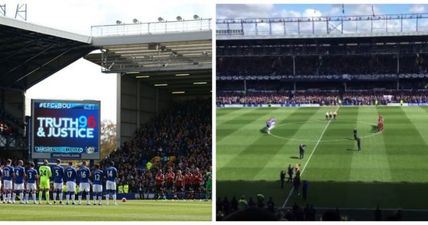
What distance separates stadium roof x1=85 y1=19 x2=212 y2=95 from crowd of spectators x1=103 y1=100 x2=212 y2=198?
5.56 feet

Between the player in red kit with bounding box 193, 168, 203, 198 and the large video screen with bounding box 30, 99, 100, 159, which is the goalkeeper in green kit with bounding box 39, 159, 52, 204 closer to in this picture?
the player in red kit with bounding box 193, 168, 203, 198

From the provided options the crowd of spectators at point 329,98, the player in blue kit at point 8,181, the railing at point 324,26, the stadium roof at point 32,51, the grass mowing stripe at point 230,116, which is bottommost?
the player in blue kit at point 8,181

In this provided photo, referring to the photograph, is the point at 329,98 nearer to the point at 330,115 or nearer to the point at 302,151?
the point at 330,115

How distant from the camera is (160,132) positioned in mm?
26516

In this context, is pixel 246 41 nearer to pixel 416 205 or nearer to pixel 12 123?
pixel 416 205

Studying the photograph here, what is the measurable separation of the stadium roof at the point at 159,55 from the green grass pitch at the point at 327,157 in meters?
7.15

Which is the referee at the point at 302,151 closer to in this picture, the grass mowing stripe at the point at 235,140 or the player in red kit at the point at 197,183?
the grass mowing stripe at the point at 235,140

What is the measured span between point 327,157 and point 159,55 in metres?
11.7

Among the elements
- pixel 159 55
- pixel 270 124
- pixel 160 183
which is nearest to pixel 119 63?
pixel 159 55

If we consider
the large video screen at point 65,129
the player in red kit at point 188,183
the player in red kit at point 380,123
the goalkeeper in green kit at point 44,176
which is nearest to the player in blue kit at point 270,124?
the player in red kit at point 380,123

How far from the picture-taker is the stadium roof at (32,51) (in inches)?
808

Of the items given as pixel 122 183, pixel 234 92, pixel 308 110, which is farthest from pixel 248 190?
pixel 122 183

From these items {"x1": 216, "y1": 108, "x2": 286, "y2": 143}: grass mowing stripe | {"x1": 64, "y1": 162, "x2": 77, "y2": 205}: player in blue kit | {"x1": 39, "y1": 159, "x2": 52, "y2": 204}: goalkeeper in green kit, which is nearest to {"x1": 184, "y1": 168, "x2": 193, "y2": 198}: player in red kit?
{"x1": 39, "y1": 159, "x2": 52, "y2": 204}: goalkeeper in green kit

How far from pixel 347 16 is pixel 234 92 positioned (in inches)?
106
